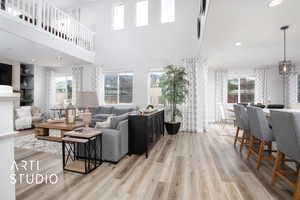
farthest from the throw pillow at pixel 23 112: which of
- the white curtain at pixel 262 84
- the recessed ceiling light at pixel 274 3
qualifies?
the white curtain at pixel 262 84

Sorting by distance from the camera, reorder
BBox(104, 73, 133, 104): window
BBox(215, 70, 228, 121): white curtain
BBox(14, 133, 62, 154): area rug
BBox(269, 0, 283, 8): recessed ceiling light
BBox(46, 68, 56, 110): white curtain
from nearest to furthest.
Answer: BBox(269, 0, 283, 8): recessed ceiling light < BBox(14, 133, 62, 154): area rug < BBox(104, 73, 133, 104): window < BBox(215, 70, 228, 121): white curtain < BBox(46, 68, 56, 110): white curtain

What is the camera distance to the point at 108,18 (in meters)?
5.40

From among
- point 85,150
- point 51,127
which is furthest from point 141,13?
point 85,150

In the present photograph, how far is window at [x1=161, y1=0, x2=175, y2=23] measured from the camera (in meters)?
4.73

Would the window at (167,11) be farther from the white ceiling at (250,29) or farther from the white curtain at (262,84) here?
the white curtain at (262,84)

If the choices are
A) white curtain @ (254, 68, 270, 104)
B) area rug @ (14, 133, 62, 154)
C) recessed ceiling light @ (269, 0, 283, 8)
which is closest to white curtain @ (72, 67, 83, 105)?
area rug @ (14, 133, 62, 154)

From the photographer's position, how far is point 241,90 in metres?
6.18

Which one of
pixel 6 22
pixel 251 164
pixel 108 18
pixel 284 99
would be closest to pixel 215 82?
pixel 284 99

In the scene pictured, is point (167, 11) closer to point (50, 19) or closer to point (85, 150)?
point (50, 19)

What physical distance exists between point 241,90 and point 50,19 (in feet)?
25.1

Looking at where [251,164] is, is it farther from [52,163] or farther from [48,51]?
[48,51]

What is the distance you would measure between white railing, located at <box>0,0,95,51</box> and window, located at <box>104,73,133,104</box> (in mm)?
1480

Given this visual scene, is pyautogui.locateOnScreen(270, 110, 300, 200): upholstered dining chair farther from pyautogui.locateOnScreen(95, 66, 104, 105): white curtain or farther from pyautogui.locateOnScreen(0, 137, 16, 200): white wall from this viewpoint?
pyautogui.locateOnScreen(95, 66, 104, 105): white curtain

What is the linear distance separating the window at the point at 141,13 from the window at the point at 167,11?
65cm
